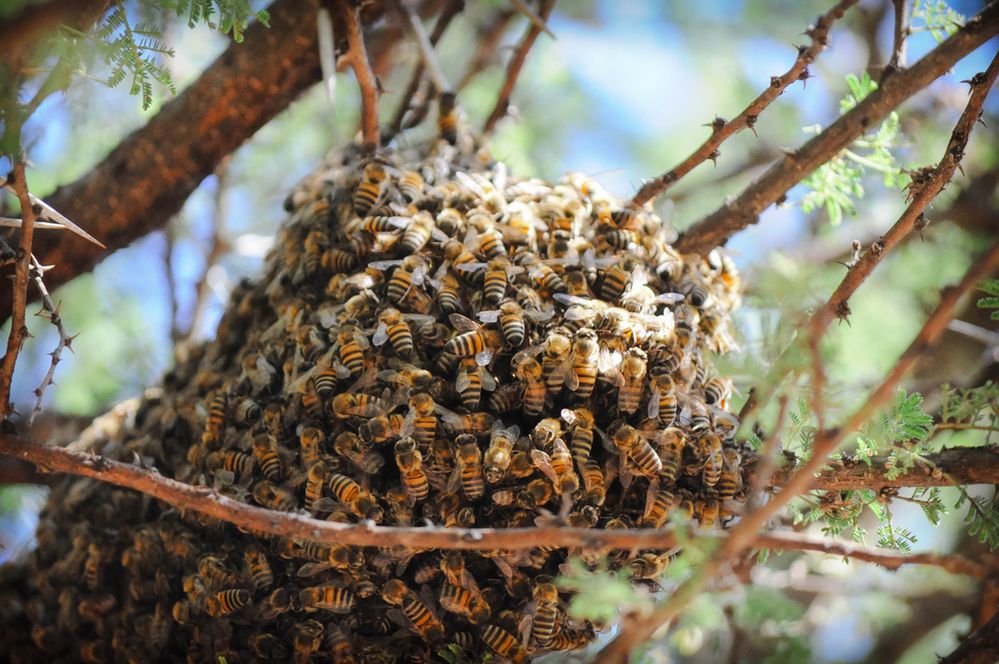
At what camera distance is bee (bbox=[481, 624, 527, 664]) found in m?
2.68

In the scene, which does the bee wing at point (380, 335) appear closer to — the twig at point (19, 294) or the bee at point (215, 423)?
the bee at point (215, 423)

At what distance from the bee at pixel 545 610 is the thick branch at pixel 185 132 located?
7.49ft

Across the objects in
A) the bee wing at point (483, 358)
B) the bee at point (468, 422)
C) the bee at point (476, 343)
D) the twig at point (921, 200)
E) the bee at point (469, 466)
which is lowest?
the bee at point (469, 466)

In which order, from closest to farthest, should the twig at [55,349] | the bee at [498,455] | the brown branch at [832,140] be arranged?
the bee at [498,455], the twig at [55,349], the brown branch at [832,140]

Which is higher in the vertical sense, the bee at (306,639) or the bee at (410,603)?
the bee at (410,603)

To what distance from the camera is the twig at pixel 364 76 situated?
11.2 feet

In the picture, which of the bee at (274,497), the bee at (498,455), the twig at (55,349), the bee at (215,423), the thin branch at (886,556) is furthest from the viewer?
the bee at (215,423)

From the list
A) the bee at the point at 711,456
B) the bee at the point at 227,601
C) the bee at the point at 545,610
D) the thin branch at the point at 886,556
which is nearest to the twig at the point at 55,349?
the bee at the point at 227,601

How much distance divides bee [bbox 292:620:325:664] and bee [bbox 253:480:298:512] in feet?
1.22

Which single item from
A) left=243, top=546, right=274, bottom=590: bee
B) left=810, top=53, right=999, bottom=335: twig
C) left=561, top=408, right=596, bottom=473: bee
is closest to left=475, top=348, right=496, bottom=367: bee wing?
left=561, top=408, right=596, bottom=473: bee

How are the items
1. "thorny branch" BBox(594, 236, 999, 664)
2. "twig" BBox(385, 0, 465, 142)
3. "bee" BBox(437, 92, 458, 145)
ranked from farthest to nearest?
"twig" BBox(385, 0, 465, 142)
"bee" BBox(437, 92, 458, 145)
"thorny branch" BBox(594, 236, 999, 664)

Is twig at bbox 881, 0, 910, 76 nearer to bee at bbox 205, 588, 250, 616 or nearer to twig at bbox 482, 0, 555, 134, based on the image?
twig at bbox 482, 0, 555, 134

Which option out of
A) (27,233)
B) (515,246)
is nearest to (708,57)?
(515,246)

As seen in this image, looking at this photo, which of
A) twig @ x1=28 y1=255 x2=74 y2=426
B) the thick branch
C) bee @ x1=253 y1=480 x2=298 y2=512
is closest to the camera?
twig @ x1=28 y1=255 x2=74 y2=426
